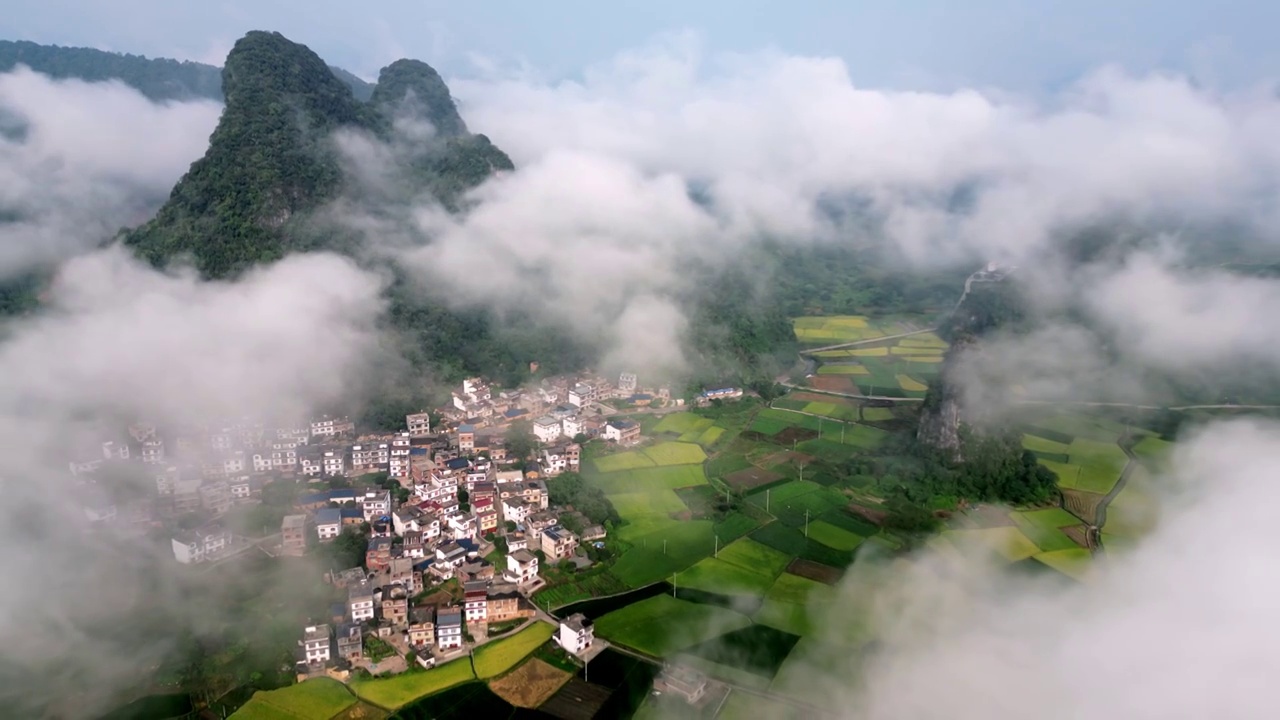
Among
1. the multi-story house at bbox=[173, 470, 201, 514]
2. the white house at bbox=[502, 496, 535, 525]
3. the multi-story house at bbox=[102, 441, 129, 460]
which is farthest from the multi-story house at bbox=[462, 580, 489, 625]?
the multi-story house at bbox=[102, 441, 129, 460]

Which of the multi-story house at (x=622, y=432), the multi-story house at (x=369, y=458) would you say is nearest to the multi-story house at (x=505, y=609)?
the multi-story house at (x=369, y=458)

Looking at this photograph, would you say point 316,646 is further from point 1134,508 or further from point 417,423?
point 1134,508

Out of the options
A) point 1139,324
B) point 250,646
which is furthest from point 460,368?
point 1139,324

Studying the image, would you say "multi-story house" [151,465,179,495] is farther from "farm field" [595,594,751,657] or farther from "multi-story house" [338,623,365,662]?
"farm field" [595,594,751,657]

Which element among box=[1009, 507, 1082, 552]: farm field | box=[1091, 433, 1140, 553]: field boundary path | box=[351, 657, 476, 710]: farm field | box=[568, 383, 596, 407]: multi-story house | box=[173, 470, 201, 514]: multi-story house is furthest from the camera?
box=[568, 383, 596, 407]: multi-story house

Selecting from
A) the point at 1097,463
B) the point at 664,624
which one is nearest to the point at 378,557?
the point at 664,624
